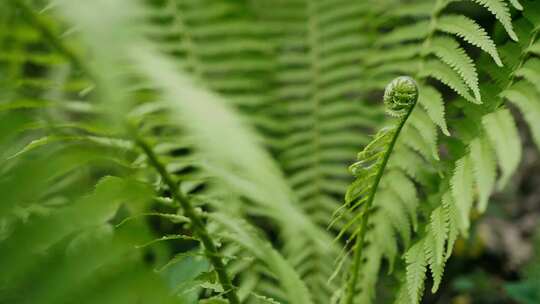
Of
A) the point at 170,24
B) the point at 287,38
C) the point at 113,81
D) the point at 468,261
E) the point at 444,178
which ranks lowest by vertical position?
the point at 468,261

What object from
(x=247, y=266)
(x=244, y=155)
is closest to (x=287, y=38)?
(x=247, y=266)

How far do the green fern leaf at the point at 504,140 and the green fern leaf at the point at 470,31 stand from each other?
80 millimetres

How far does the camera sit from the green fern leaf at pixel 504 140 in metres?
0.73

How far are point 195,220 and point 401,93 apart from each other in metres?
0.33

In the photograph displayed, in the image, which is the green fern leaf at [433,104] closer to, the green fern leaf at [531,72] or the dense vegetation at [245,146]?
the dense vegetation at [245,146]

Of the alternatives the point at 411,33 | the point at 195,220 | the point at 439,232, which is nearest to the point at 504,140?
the point at 439,232

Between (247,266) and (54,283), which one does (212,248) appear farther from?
(247,266)

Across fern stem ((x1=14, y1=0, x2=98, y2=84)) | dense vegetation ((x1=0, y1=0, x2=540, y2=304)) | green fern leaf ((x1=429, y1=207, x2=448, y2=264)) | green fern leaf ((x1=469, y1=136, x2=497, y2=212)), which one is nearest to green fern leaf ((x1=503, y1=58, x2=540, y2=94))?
dense vegetation ((x1=0, y1=0, x2=540, y2=304))

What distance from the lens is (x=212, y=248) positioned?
2.76 feet

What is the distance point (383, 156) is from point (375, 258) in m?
0.36

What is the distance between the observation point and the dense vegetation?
58 centimetres

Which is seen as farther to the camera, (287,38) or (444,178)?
(287,38)

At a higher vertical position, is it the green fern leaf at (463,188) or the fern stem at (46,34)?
the fern stem at (46,34)

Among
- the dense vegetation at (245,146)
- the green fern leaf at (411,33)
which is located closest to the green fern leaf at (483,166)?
the dense vegetation at (245,146)
